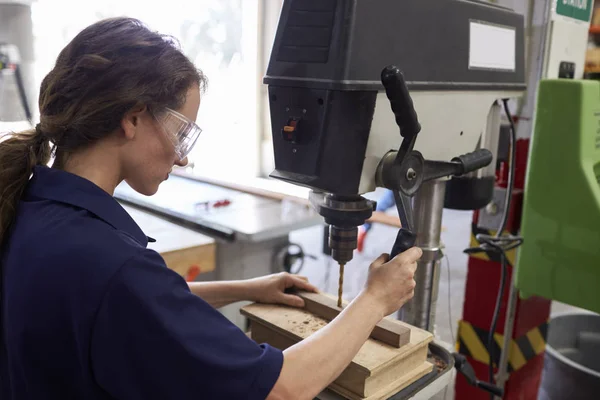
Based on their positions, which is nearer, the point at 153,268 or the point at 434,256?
the point at 153,268

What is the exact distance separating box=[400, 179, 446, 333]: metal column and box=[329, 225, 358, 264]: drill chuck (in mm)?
194

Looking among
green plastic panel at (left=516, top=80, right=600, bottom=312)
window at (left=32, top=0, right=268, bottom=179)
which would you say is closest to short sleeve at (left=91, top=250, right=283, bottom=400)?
green plastic panel at (left=516, top=80, right=600, bottom=312)

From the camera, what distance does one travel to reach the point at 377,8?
771 mm

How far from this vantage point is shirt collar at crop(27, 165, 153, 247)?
2.46 feet

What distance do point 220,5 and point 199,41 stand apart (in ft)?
1.41

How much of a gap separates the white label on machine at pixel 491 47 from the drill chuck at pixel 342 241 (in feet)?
1.18

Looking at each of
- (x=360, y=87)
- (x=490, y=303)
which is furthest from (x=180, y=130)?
(x=490, y=303)

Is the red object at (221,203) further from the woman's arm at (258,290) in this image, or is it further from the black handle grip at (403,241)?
the black handle grip at (403,241)

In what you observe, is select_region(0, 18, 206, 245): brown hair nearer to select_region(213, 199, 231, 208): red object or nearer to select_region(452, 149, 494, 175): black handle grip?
select_region(452, 149, 494, 175): black handle grip

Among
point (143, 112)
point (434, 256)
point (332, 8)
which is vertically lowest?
point (434, 256)

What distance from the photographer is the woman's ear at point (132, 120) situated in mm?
763

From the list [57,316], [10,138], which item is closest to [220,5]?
[10,138]

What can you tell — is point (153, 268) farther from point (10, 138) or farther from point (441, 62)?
point (441, 62)

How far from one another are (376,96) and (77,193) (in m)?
0.44
